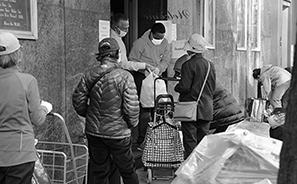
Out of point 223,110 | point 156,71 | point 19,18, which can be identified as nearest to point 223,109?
point 223,110

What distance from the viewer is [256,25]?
15484 mm

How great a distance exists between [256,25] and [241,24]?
129cm

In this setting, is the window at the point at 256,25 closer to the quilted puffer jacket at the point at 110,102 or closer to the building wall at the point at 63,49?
the building wall at the point at 63,49

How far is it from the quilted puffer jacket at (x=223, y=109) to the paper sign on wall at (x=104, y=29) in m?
1.65

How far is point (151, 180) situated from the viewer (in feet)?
23.7

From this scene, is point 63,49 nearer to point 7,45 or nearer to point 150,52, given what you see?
point 150,52

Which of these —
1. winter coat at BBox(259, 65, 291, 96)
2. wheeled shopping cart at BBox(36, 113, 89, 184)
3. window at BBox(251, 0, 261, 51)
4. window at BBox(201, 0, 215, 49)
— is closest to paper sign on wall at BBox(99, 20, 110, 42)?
wheeled shopping cart at BBox(36, 113, 89, 184)

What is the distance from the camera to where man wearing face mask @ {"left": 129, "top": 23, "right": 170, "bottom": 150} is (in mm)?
8781

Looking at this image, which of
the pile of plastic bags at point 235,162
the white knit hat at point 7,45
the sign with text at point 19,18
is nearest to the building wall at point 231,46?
the sign with text at point 19,18

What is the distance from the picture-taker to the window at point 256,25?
15.2 meters

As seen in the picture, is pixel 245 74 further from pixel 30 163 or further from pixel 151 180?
pixel 30 163

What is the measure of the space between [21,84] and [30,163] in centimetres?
58

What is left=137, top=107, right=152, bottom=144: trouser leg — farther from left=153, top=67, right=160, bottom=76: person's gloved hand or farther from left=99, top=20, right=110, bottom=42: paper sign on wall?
left=99, top=20, right=110, bottom=42: paper sign on wall

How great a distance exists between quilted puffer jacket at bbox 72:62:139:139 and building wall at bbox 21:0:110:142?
1081mm
